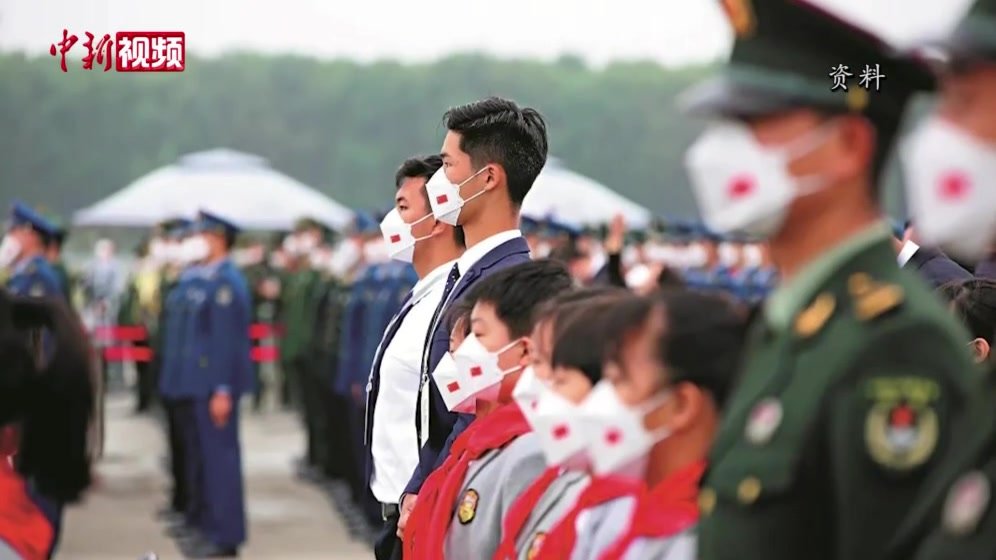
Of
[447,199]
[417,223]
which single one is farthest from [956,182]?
[417,223]

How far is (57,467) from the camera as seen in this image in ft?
11.9

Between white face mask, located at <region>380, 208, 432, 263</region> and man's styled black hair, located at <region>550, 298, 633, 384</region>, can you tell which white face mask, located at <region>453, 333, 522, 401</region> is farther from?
white face mask, located at <region>380, 208, 432, 263</region>

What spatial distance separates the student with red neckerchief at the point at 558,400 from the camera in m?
3.27

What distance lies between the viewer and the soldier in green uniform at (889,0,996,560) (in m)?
2.21

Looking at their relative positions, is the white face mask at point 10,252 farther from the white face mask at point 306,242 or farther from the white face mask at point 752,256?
the white face mask at point 752,256

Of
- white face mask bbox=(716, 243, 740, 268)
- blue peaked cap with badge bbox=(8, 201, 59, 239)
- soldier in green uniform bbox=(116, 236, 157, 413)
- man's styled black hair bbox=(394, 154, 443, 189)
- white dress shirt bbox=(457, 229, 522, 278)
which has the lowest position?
soldier in green uniform bbox=(116, 236, 157, 413)

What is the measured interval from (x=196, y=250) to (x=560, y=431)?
8.10 m

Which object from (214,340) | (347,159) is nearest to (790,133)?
(214,340)

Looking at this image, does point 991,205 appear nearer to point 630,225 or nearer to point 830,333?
point 830,333

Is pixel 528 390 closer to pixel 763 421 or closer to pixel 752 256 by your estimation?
pixel 763 421

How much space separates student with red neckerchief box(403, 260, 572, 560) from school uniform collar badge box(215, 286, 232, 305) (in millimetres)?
6294

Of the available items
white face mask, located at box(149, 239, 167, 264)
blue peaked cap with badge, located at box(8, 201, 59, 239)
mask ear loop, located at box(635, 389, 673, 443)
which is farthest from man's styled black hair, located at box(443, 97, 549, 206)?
white face mask, located at box(149, 239, 167, 264)

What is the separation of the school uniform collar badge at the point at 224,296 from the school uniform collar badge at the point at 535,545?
23.7ft

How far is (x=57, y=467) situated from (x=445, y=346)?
1.46 metres
